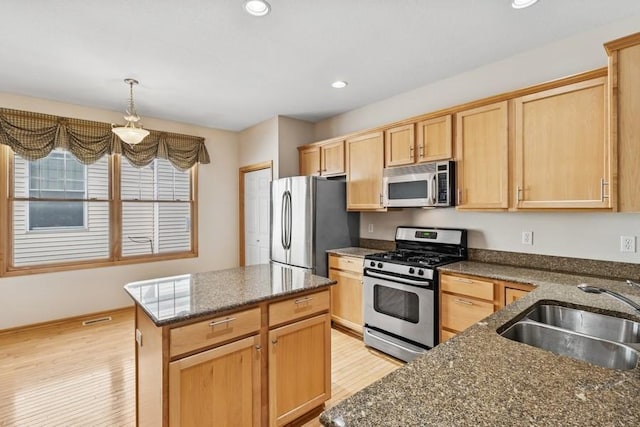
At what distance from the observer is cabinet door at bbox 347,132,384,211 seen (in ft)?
11.4

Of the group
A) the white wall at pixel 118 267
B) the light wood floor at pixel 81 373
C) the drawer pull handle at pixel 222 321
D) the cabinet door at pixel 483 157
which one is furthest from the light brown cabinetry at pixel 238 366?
the white wall at pixel 118 267

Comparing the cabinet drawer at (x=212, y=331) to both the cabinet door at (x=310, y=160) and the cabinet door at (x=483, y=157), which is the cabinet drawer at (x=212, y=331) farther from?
the cabinet door at (x=310, y=160)

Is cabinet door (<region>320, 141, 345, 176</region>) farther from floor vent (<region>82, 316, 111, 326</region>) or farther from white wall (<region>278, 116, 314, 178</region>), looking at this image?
floor vent (<region>82, 316, 111, 326</region>)

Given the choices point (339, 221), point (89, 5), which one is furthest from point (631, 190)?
point (89, 5)

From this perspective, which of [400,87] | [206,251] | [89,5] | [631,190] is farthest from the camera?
[206,251]

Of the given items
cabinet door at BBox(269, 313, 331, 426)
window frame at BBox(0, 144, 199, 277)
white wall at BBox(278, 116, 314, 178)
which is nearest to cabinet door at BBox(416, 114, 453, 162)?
cabinet door at BBox(269, 313, 331, 426)

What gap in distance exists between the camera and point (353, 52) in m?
2.67

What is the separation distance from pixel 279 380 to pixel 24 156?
12.8 ft

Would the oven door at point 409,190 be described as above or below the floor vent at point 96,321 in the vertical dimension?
above

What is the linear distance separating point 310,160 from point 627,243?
10.6 ft

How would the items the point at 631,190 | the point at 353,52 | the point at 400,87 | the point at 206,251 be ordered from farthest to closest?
the point at 206,251 < the point at 400,87 < the point at 353,52 < the point at 631,190

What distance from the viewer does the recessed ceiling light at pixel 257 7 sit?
2.00 metres

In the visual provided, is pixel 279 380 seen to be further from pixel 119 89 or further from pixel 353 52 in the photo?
pixel 119 89

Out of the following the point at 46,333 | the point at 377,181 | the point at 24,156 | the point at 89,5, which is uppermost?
the point at 89,5
